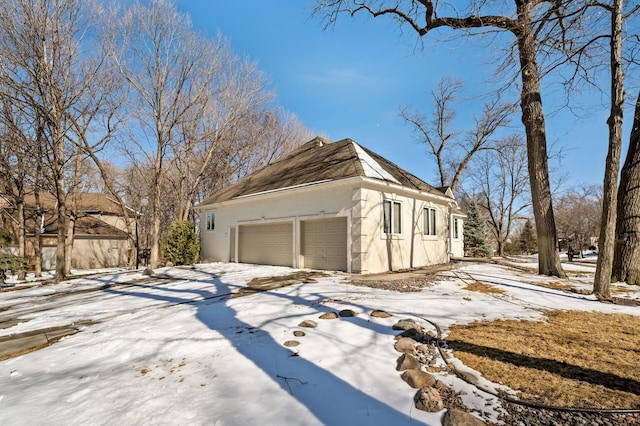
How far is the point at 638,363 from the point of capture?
3.01 metres

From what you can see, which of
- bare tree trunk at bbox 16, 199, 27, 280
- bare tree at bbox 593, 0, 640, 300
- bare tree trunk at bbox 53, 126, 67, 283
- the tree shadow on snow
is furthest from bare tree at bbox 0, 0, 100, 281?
bare tree at bbox 593, 0, 640, 300

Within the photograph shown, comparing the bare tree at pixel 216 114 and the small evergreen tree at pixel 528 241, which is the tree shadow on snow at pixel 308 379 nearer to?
the bare tree at pixel 216 114

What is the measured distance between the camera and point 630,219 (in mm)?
7902

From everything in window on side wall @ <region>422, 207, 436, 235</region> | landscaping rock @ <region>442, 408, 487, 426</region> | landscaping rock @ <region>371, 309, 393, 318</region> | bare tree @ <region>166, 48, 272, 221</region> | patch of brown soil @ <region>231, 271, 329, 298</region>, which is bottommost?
patch of brown soil @ <region>231, 271, 329, 298</region>

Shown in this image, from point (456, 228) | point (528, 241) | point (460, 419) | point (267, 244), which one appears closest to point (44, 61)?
point (267, 244)

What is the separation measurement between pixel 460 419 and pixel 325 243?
30.0 feet

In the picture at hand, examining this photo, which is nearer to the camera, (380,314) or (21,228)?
(380,314)

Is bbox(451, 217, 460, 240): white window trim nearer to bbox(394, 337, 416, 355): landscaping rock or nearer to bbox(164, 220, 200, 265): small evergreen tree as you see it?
bbox(164, 220, 200, 265): small evergreen tree

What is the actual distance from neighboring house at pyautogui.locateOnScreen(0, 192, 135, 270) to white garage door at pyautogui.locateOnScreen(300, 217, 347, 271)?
17223 millimetres

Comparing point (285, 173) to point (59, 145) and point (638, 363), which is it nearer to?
point (59, 145)

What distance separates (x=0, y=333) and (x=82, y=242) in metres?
21.2

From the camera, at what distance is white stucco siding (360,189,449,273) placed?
10102 mm

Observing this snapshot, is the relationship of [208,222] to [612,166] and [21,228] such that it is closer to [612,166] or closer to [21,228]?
[21,228]

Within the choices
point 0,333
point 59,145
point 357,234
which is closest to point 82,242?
point 59,145
